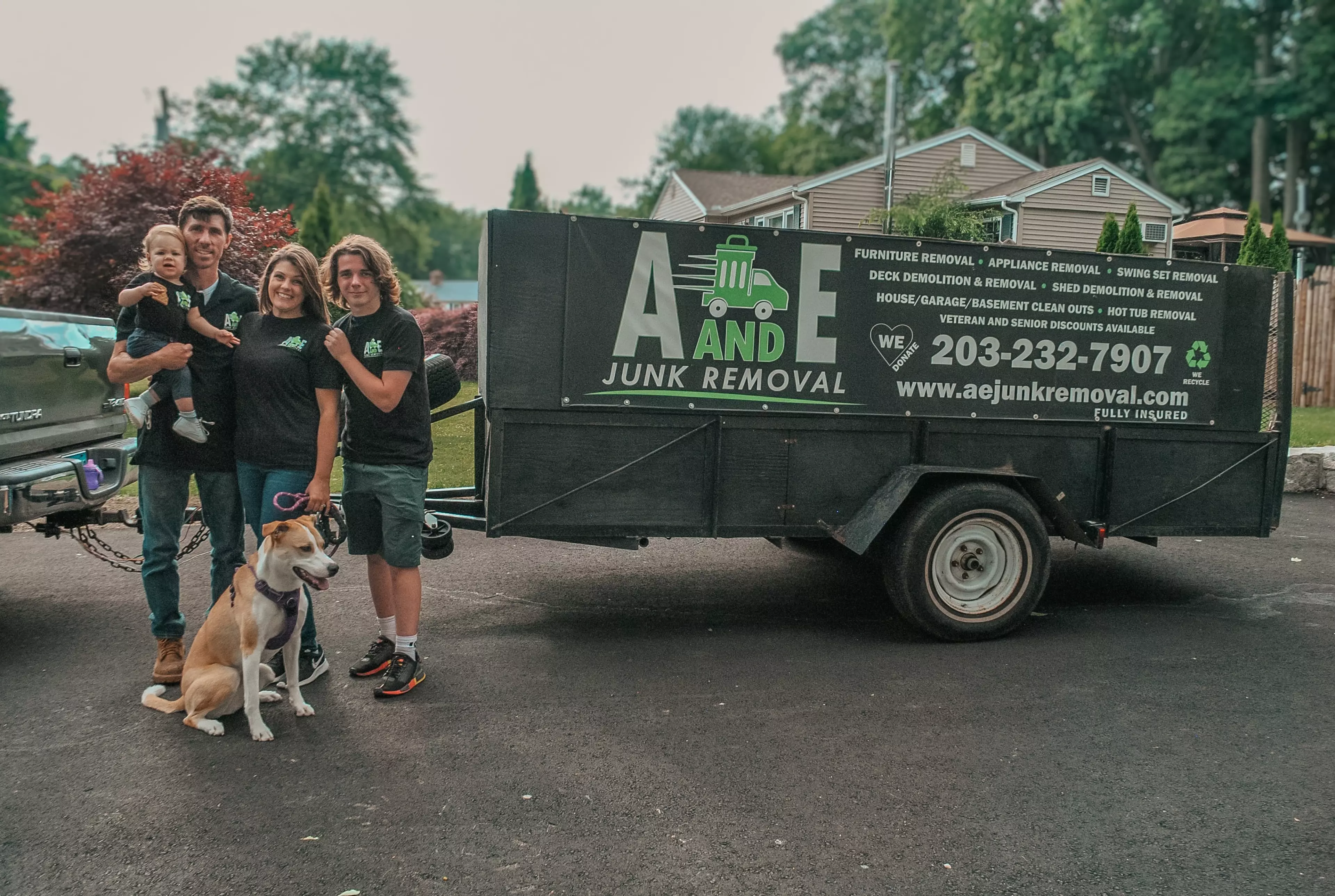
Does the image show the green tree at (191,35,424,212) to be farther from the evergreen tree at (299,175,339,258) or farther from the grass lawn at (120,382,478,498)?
the grass lawn at (120,382,478,498)

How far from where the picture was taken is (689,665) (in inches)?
202

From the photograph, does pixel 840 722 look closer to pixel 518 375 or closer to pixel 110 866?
pixel 518 375

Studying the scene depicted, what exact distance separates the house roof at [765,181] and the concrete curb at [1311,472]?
1580 cm

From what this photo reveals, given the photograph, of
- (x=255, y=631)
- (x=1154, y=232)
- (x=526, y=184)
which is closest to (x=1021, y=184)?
Result: (x=1154, y=232)

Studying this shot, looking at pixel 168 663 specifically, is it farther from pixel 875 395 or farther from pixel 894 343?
pixel 894 343

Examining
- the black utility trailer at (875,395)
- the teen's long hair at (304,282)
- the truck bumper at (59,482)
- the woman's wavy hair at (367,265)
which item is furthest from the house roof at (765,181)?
the teen's long hair at (304,282)

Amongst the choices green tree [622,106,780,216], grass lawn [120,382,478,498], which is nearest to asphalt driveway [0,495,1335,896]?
grass lawn [120,382,478,498]

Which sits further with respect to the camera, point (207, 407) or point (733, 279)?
point (733, 279)

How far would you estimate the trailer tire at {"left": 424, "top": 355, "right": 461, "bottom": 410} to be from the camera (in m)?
5.62

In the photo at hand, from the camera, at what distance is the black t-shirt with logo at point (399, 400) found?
458 cm

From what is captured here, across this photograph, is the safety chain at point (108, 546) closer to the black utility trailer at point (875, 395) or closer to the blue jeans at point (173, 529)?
the blue jeans at point (173, 529)

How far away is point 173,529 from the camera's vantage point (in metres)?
4.62

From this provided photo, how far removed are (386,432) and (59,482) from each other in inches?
72.7

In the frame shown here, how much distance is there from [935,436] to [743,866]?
3020mm
